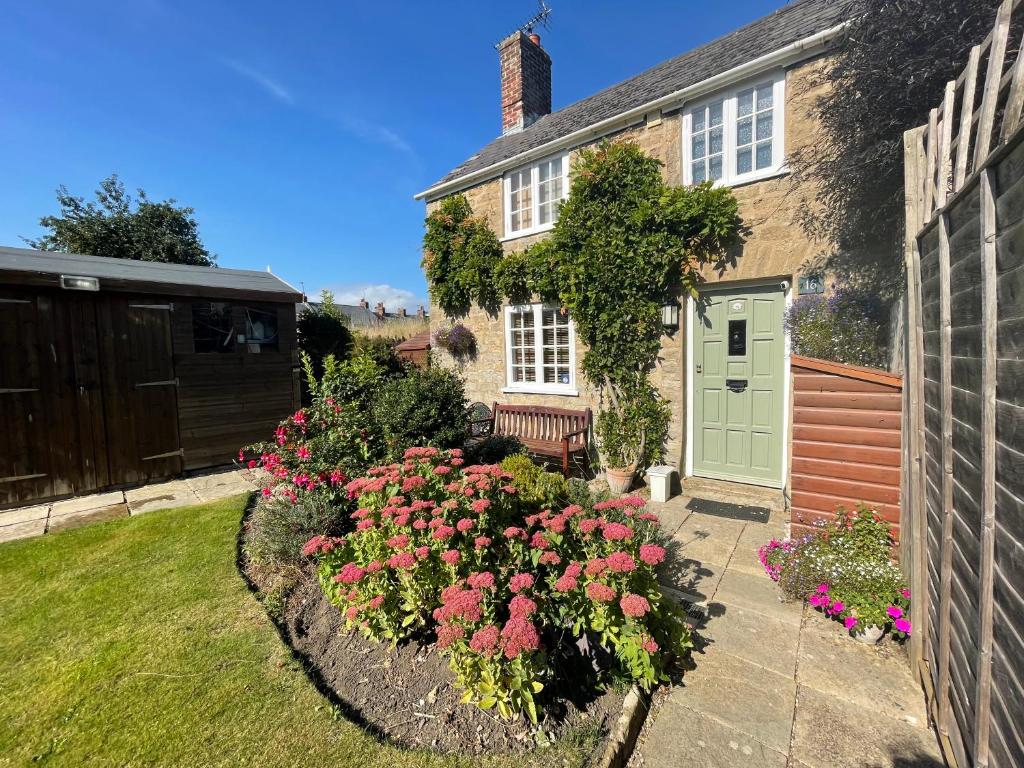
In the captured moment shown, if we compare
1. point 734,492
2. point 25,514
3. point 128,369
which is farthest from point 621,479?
point 25,514

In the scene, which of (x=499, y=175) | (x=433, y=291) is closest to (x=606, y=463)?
(x=433, y=291)

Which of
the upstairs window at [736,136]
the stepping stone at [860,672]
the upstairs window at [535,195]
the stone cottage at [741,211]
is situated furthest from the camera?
the upstairs window at [535,195]

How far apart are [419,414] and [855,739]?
13.4ft

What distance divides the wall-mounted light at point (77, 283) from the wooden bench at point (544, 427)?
18.1 feet

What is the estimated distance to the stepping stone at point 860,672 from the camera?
7.10 ft

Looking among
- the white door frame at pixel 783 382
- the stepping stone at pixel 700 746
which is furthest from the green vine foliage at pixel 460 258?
the stepping stone at pixel 700 746

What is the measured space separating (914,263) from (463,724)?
3457 mm

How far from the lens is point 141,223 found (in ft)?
62.1

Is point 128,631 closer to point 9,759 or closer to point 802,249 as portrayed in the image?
point 9,759

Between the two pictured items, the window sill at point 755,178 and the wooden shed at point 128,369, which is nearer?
the window sill at point 755,178

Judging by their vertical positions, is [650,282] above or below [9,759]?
above

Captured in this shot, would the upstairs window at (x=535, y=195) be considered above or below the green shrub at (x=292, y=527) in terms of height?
above

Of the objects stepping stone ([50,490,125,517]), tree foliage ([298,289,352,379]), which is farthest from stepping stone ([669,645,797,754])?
tree foliage ([298,289,352,379])

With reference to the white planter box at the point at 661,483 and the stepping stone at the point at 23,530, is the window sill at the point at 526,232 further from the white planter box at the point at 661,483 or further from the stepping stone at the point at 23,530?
the stepping stone at the point at 23,530
